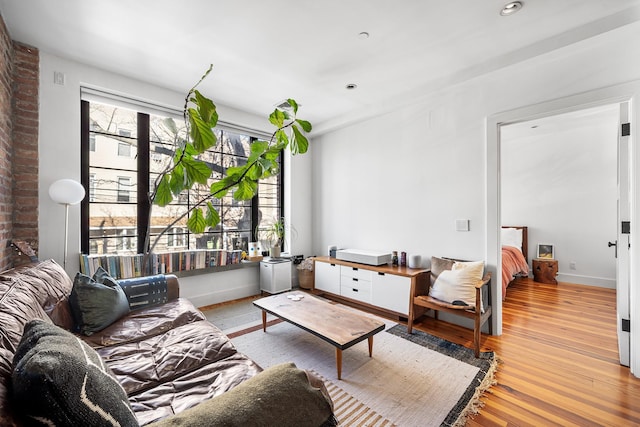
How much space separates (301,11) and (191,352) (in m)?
2.33

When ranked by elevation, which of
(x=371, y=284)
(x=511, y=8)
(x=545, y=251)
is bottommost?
(x=371, y=284)

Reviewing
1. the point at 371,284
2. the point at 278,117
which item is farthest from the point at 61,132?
the point at 371,284

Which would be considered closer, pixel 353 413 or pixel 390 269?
pixel 353 413

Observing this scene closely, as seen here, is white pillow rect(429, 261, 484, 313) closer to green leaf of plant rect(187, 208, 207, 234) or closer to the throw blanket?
the throw blanket

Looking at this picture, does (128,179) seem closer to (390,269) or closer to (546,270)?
(390,269)

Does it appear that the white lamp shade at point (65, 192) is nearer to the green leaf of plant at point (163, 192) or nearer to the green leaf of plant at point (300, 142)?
the green leaf of plant at point (163, 192)

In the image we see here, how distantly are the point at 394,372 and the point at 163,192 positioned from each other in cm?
256

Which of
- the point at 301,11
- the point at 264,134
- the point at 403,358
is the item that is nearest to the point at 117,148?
the point at 264,134

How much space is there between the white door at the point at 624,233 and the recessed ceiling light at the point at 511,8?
1.17m

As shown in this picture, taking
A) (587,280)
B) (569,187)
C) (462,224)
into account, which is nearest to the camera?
(462,224)

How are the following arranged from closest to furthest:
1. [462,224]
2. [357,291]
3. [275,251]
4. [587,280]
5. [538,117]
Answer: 1. [538,117]
2. [462,224]
3. [357,291]
4. [275,251]
5. [587,280]

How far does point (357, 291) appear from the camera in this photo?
11.3 feet

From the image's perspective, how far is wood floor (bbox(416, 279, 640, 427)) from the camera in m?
1.63

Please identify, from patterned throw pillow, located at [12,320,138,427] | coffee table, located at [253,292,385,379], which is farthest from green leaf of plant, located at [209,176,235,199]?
patterned throw pillow, located at [12,320,138,427]
